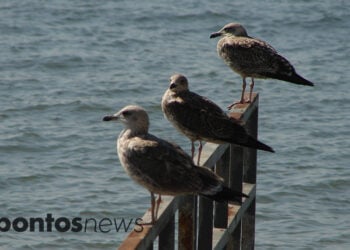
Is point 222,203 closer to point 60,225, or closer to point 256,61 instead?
point 256,61

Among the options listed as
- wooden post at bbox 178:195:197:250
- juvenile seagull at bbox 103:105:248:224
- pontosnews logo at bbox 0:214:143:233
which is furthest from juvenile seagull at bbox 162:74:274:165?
pontosnews logo at bbox 0:214:143:233

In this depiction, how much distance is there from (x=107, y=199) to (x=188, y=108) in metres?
5.51

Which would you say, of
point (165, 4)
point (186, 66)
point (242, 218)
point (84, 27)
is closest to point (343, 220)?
point (242, 218)

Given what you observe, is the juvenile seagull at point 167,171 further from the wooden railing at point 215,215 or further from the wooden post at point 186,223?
the wooden post at point 186,223

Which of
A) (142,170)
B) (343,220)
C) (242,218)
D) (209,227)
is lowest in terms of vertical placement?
(343,220)

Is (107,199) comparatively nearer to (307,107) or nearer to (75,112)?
(75,112)

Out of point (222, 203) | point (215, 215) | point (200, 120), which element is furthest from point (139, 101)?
point (200, 120)

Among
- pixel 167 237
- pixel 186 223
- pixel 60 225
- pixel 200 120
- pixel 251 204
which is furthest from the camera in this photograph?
pixel 60 225

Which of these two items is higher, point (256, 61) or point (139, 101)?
point (256, 61)

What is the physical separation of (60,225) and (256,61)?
3924 mm

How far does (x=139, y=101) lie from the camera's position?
54.8ft

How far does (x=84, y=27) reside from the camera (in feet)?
69.5

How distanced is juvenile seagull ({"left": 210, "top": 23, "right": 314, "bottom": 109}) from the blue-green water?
10.3ft

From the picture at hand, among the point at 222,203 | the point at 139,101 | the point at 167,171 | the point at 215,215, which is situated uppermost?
the point at 167,171
